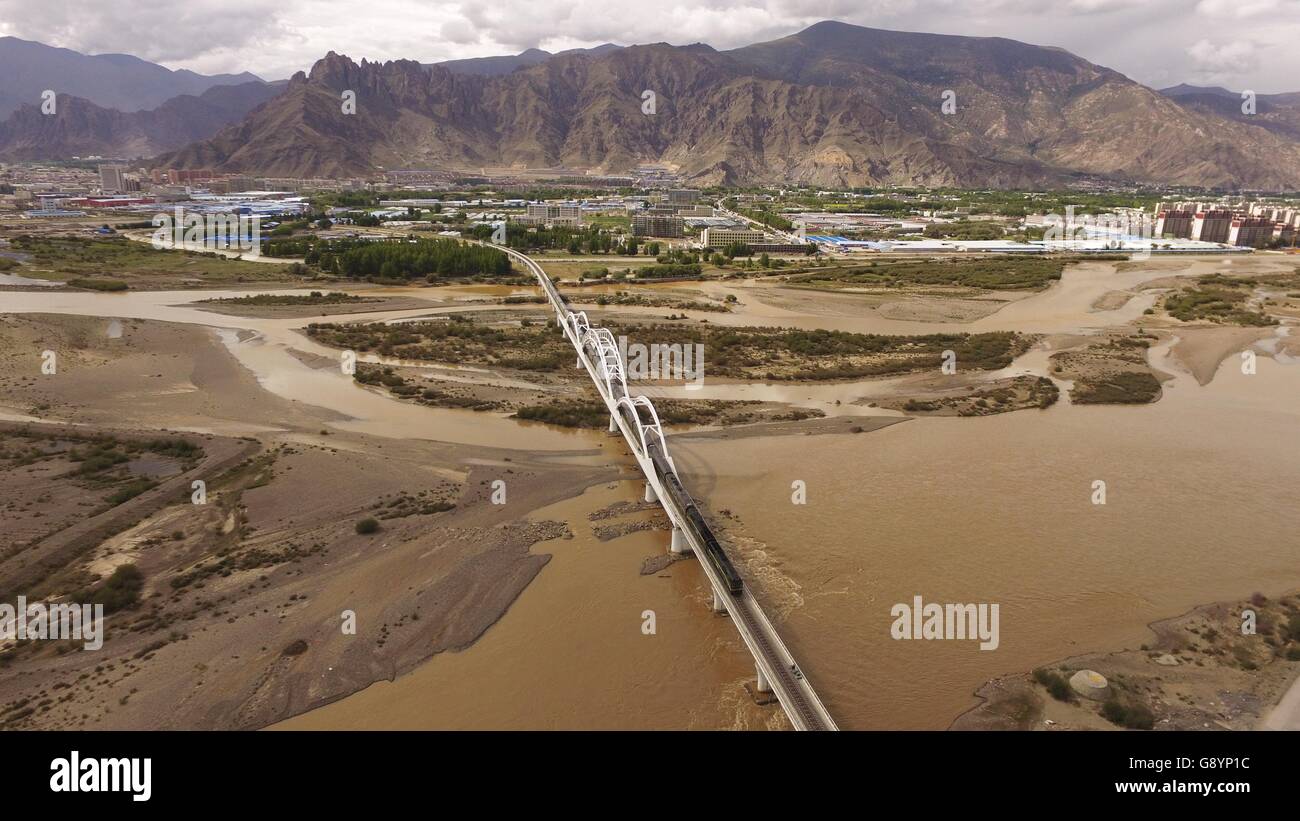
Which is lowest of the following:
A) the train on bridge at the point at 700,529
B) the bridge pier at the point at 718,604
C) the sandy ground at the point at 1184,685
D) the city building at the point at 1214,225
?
the sandy ground at the point at 1184,685

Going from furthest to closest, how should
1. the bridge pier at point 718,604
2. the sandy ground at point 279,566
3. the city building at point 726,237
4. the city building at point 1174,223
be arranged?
the city building at point 1174,223, the city building at point 726,237, the bridge pier at point 718,604, the sandy ground at point 279,566

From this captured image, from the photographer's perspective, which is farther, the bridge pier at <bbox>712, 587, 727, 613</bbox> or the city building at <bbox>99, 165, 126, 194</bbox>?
the city building at <bbox>99, 165, 126, 194</bbox>

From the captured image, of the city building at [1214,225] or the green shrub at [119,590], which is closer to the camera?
the green shrub at [119,590]

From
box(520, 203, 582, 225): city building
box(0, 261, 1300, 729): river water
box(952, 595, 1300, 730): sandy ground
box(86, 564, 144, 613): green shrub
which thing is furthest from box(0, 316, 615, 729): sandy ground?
box(520, 203, 582, 225): city building

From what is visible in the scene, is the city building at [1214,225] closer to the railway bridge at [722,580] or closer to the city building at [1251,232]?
the city building at [1251,232]

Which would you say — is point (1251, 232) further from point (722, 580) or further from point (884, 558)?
point (722, 580)

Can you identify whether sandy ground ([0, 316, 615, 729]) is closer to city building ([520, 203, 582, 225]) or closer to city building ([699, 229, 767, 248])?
city building ([699, 229, 767, 248])

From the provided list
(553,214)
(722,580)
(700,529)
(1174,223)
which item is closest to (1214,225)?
(1174,223)

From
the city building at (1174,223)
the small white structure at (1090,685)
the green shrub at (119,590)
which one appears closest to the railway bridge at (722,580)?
the small white structure at (1090,685)

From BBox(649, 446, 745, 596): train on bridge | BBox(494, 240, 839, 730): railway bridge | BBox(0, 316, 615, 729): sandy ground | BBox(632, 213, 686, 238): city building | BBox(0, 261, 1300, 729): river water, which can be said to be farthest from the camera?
BBox(632, 213, 686, 238): city building
